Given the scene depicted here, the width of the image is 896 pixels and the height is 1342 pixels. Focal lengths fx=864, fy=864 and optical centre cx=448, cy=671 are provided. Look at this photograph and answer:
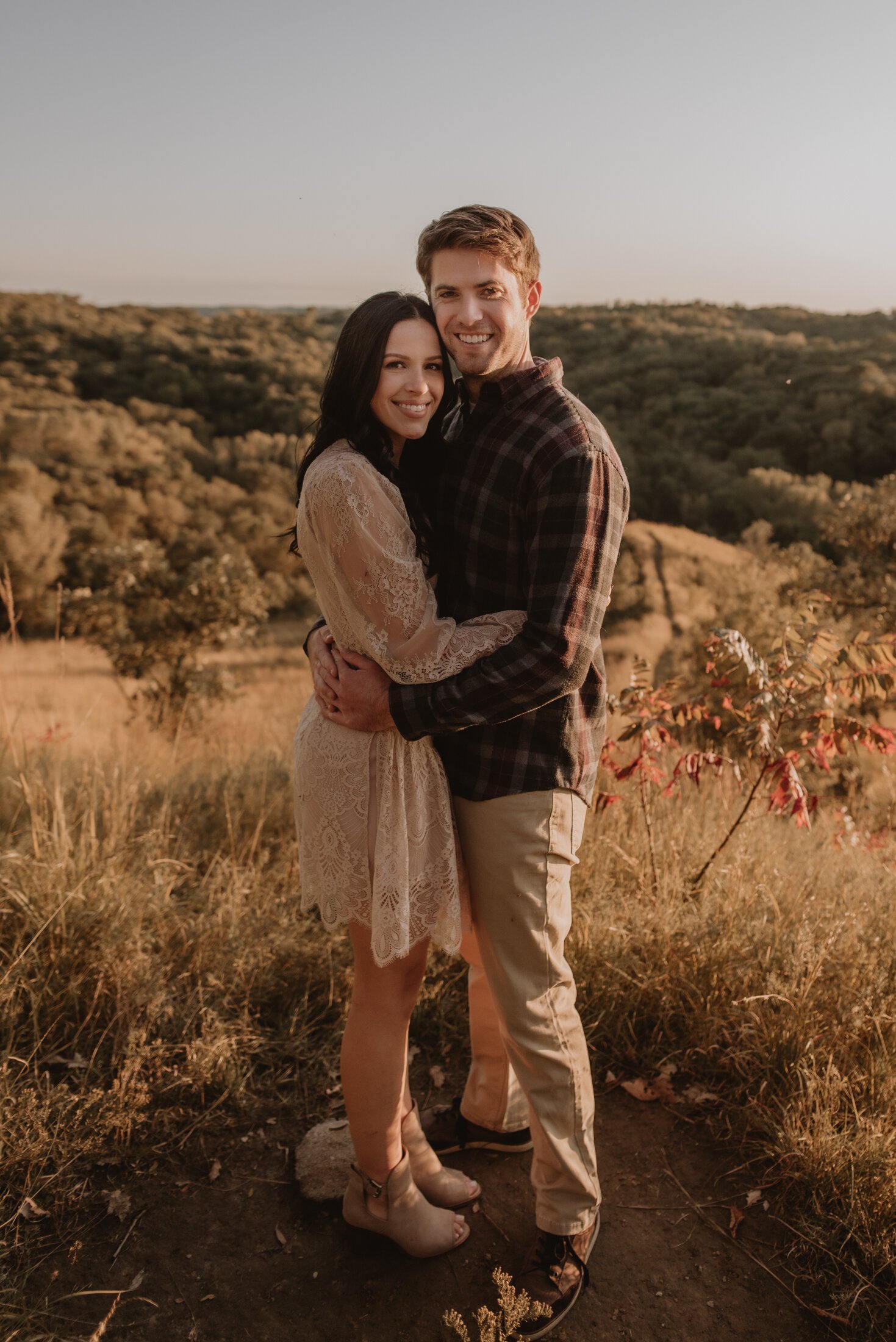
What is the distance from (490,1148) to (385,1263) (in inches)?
18.3

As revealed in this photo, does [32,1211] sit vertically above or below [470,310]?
below

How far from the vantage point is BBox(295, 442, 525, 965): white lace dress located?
184cm

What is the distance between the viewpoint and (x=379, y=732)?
1.96m

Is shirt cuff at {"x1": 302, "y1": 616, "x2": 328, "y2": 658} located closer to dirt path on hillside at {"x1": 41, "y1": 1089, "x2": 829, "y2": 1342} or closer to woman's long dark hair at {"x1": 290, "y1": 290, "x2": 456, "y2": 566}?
woman's long dark hair at {"x1": 290, "y1": 290, "x2": 456, "y2": 566}

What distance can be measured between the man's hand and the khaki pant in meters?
0.30

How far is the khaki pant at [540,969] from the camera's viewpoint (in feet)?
6.43

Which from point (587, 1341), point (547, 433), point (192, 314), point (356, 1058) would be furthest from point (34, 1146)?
point (192, 314)

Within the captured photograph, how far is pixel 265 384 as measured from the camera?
38938 mm

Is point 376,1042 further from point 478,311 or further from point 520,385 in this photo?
point 478,311

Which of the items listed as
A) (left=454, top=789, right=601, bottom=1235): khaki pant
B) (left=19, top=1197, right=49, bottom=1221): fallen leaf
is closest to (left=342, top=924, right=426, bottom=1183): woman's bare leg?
(left=454, top=789, right=601, bottom=1235): khaki pant

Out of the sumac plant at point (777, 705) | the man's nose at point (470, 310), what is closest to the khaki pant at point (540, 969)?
the man's nose at point (470, 310)

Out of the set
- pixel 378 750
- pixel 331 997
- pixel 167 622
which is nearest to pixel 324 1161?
pixel 331 997

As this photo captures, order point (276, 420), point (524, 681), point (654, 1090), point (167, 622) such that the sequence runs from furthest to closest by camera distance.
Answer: point (276, 420)
point (167, 622)
point (654, 1090)
point (524, 681)

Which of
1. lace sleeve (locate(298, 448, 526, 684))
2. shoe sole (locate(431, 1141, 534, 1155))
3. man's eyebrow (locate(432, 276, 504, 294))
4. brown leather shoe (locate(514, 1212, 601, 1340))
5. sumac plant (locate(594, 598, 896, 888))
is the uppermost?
man's eyebrow (locate(432, 276, 504, 294))
